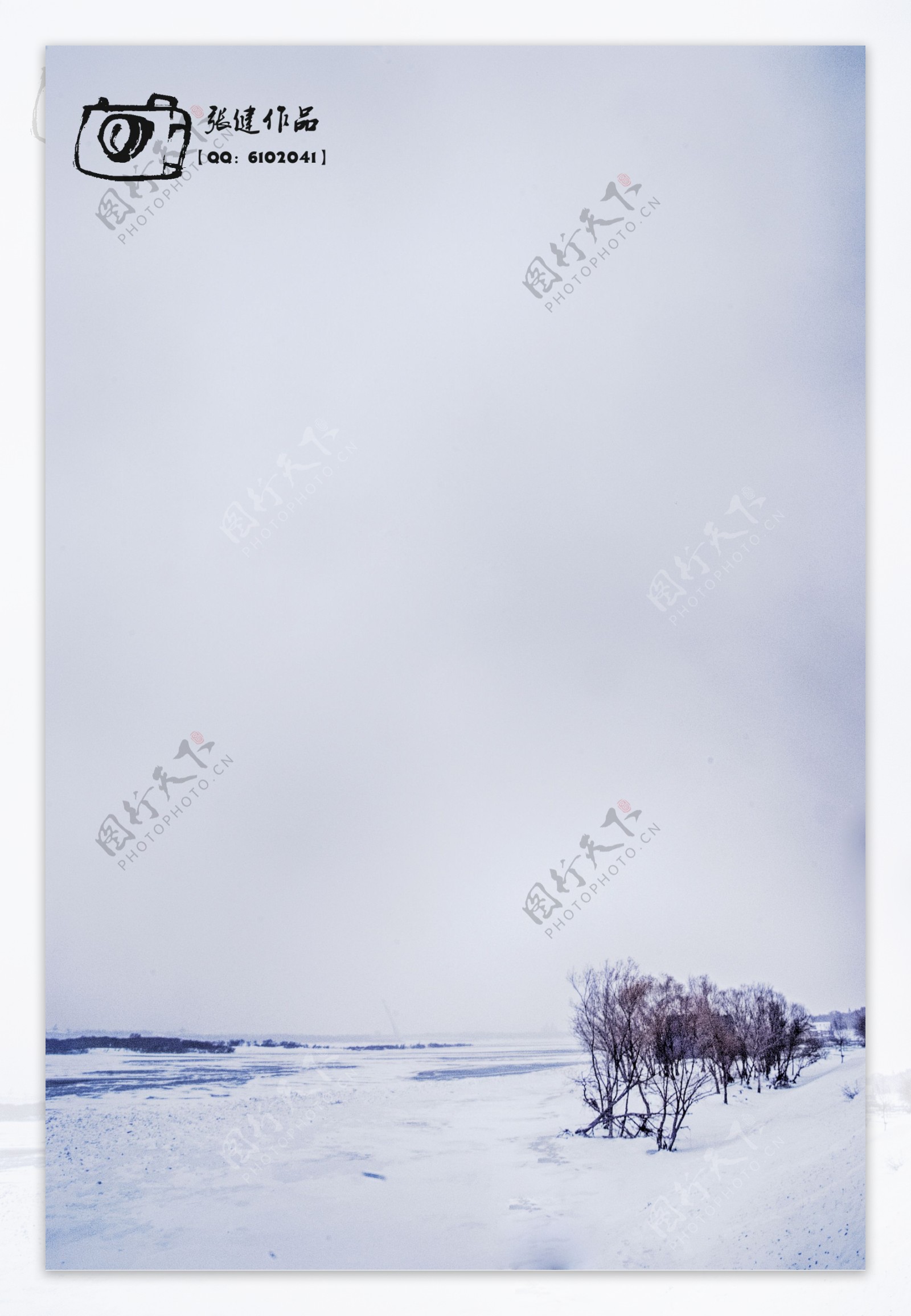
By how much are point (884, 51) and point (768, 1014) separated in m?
2.48

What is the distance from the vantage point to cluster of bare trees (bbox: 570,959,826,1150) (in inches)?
105

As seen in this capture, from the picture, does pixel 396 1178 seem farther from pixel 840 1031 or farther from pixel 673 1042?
pixel 840 1031

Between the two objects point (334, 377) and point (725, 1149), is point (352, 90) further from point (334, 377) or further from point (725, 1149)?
point (725, 1149)

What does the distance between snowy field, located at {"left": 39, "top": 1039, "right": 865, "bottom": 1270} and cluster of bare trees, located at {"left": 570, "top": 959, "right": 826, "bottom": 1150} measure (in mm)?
76

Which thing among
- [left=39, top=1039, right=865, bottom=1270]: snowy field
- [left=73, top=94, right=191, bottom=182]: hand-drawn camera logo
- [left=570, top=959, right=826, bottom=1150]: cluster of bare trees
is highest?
[left=73, top=94, right=191, bottom=182]: hand-drawn camera logo

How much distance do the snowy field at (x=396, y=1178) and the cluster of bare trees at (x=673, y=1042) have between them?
8 centimetres

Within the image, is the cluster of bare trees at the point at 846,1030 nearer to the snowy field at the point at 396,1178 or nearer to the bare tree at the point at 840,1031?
the bare tree at the point at 840,1031

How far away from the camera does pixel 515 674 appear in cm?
273

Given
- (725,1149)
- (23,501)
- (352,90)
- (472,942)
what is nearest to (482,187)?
(352,90)

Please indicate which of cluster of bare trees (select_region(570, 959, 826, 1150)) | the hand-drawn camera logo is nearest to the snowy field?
cluster of bare trees (select_region(570, 959, 826, 1150))

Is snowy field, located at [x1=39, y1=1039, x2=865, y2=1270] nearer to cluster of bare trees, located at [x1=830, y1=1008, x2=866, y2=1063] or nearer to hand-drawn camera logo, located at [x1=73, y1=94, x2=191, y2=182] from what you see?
cluster of bare trees, located at [x1=830, y1=1008, x2=866, y2=1063]

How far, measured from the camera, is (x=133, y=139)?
2.77m

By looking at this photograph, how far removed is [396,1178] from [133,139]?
269 cm

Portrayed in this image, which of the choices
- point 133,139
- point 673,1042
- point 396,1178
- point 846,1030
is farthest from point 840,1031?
point 133,139
